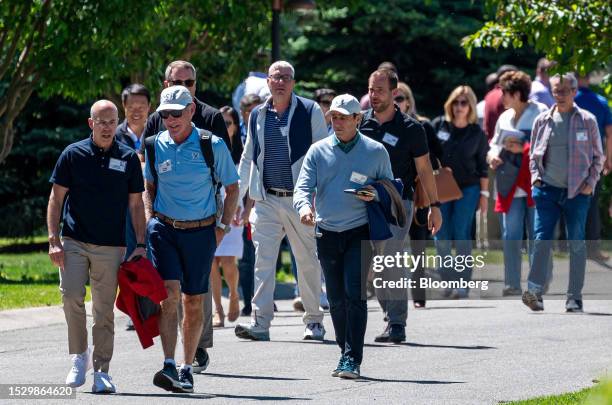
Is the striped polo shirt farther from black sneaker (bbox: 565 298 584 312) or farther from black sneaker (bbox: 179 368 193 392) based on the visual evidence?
black sneaker (bbox: 565 298 584 312)

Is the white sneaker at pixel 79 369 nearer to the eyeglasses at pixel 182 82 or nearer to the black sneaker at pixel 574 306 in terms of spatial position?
the eyeglasses at pixel 182 82

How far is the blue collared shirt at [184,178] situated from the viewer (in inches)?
380

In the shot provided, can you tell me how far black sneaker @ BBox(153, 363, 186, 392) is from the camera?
930cm

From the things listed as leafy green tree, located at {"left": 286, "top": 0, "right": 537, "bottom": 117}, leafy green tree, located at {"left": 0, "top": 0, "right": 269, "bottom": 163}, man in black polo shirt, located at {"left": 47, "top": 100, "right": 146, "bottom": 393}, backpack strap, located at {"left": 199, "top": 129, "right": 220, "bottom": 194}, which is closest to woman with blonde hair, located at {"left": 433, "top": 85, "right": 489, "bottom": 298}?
leafy green tree, located at {"left": 0, "top": 0, "right": 269, "bottom": 163}

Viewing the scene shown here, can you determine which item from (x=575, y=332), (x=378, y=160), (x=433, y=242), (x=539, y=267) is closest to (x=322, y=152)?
(x=378, y=160)

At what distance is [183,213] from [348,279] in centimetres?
118

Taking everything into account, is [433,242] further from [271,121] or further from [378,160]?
[378,160]

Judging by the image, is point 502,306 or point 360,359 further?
point 502,306

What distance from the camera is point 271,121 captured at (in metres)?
12.2

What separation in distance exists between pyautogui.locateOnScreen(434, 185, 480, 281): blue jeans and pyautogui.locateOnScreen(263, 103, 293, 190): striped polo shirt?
13.7ft

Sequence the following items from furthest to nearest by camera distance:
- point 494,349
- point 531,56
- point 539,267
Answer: point 531,56, point 539,267, point 494,349

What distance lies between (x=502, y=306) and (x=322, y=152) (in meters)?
5.07

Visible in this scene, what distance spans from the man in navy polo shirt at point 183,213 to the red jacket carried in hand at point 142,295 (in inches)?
3.0

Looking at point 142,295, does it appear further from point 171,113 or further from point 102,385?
point 171,113
